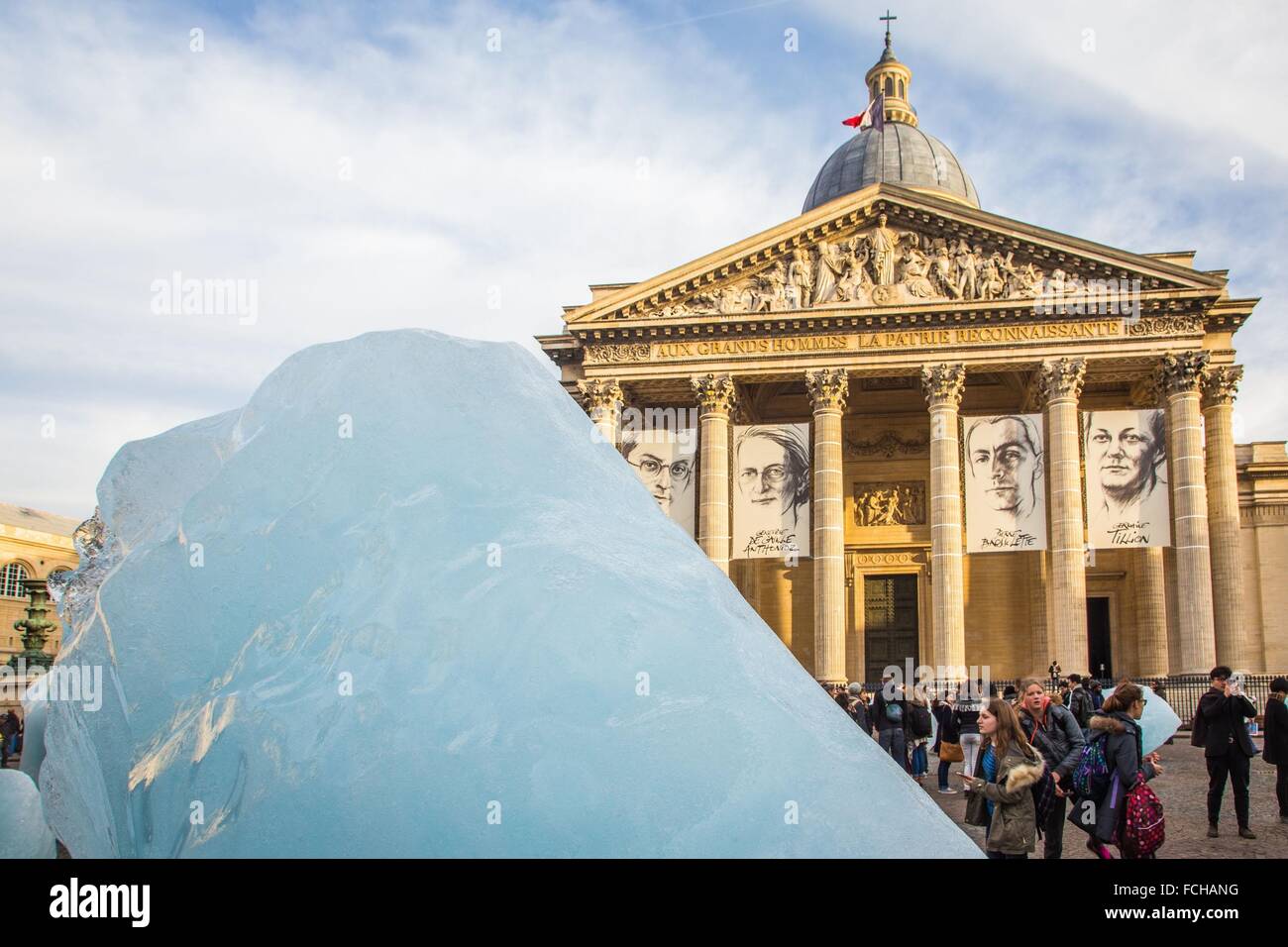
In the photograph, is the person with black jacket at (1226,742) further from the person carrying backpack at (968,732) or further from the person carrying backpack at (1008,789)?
the person carrying backpack at (1008,789)

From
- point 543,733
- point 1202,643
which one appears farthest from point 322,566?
point 1202,643

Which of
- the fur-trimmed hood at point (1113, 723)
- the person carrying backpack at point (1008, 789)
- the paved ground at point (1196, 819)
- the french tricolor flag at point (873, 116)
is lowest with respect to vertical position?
the paved ground at point (1196, 819)

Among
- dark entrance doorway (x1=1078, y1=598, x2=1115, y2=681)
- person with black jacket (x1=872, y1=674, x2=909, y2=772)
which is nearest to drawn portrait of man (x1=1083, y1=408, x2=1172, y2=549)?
dark entrance doorway (x1=1078, y1=598, x2=1115, y2=681)

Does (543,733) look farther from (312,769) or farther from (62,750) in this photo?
(62,750)

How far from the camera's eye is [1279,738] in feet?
34.5

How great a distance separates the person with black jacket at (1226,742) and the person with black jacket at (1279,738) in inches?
25.6

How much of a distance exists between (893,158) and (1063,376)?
2470 centimetres

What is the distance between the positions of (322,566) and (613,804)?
1.57 metres

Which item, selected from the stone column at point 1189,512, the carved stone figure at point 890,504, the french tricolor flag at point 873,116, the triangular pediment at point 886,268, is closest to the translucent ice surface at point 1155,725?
the stone column at point 1189,512

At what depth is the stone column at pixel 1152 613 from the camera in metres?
29.0

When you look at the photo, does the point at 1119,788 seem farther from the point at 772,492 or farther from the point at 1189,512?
the point at 1189,512

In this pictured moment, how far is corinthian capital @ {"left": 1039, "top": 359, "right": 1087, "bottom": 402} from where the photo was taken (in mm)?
27703

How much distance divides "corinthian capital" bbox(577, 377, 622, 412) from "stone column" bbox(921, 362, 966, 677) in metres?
8.25

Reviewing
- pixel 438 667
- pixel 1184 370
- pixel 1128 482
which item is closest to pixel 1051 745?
pixel 438 667
